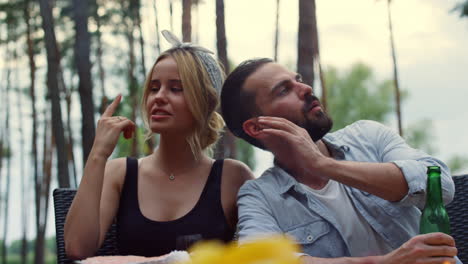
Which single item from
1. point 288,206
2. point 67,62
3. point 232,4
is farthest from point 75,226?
point 67,62

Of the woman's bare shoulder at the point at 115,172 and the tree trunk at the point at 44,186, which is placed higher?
the woman's bare shoulder at the point at 115,172

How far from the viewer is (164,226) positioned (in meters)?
2.03

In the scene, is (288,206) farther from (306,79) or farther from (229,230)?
(306,79)

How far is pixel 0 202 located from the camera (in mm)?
20828

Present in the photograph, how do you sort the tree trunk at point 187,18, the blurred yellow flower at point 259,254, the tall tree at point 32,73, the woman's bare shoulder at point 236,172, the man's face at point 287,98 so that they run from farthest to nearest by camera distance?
the tall tree at point 32,73, the tree trunk at point 187,18, the woman's bare shoulder at point 236,172, the man's face at point 287,98, the blurred yellow flower at point 259,254

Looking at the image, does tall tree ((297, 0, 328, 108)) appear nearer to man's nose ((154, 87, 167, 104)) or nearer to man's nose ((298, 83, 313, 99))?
man's nose ((298, 83, 313, 99))

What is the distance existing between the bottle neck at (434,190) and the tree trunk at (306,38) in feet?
5.63

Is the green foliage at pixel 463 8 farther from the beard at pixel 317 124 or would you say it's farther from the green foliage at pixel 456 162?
the green foliage at pixel 456 162

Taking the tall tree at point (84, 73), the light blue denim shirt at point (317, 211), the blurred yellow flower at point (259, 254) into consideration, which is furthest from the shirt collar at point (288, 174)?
the tall tree at point (84, 73)

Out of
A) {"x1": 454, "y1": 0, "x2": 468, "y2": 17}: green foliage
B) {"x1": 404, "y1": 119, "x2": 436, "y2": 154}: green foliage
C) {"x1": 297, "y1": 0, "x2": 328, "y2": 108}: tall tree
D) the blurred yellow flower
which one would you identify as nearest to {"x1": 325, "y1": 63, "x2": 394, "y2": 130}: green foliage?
{"x1": 404, "y1": 119, "x2": 436, "y2": 154}: green foliage

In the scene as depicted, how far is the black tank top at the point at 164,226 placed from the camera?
2023mm

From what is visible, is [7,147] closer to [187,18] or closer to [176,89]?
[187,18]

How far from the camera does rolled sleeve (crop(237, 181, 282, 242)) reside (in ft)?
5.73

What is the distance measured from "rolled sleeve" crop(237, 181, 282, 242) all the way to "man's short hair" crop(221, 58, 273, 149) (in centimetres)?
27
